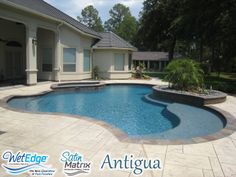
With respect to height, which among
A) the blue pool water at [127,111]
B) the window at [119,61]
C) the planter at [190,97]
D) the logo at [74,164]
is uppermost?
the window at [119,61]

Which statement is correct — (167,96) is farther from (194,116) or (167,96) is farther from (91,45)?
(91,45)

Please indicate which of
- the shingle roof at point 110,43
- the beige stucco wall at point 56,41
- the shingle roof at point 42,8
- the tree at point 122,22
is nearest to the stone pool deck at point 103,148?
the beige stucco wall at point 56,41

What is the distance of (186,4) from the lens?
69.1ft

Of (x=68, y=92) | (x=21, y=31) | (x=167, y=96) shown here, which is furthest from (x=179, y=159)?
(x=21, y=31)

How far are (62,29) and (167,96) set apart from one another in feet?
31.9

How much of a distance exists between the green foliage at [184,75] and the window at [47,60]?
29.7 ft

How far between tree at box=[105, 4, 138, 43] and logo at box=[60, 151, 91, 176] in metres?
60.6

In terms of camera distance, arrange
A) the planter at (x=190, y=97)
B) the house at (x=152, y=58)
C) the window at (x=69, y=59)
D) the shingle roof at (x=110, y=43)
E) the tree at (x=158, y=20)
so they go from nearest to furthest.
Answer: the planter at (x=190, y=97)
the window at (x=69, y=59)
the shingle roof at (x=110, y=43)
the tree at (x=158, y=20)
the house at (x=152, y=58)

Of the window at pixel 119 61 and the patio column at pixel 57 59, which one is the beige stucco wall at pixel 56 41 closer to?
the patio column at pixel 57 59

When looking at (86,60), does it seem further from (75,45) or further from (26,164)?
(26,164)

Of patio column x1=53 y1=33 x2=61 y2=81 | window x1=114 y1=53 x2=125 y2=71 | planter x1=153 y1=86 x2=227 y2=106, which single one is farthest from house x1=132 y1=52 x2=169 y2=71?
planter x1=153 y1=86 x2=227 y2=106

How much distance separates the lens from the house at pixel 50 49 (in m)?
13.9

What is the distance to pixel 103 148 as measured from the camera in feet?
15.5

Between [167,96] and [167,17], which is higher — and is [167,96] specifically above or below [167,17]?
below
